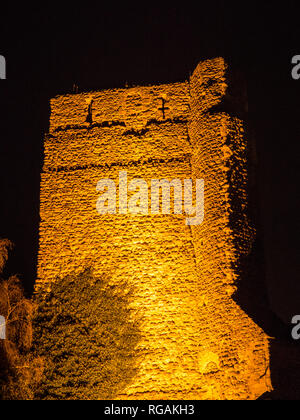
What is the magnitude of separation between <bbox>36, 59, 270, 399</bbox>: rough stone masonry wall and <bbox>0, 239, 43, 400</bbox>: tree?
2.15ft

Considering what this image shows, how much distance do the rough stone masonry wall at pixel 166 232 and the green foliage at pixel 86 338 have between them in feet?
0.87

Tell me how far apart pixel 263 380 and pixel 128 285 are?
352cm

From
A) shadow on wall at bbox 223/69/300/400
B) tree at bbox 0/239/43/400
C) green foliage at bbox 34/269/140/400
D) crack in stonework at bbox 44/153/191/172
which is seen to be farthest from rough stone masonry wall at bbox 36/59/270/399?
tree at bbox 0/239/43/400

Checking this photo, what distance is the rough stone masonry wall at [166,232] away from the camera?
13805 millimetres

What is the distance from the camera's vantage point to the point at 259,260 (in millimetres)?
14391

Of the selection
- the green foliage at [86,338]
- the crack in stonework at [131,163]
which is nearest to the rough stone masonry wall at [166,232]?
the crack in stonework at [131,163]

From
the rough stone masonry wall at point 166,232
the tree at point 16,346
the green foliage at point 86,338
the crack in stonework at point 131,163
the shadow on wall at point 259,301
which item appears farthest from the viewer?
the crack in stonework at point 131,163

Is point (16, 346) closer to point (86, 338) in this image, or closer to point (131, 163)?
point (86, 338)

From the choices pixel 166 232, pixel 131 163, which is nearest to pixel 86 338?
pixel 166 232

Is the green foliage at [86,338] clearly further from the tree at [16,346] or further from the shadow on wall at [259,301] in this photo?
the shadow on wall at [259,301]

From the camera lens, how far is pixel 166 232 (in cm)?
1509

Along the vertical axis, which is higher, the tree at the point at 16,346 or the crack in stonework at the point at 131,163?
the crack in stonework at the point at 131,163

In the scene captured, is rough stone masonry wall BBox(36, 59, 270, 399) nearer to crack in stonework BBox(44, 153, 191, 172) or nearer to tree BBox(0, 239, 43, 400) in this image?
crack in stonework BBox(44, 153, 191, 172)

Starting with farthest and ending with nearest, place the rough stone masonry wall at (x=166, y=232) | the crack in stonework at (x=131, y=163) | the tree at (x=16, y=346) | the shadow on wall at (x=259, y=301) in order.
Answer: the crack in stonework at (x=131, y=163) < the tree at (x=16, y=346) < the rough stone masonry wall at (x=166, y=232) < the shadow on wall at (x=259, y=301)
